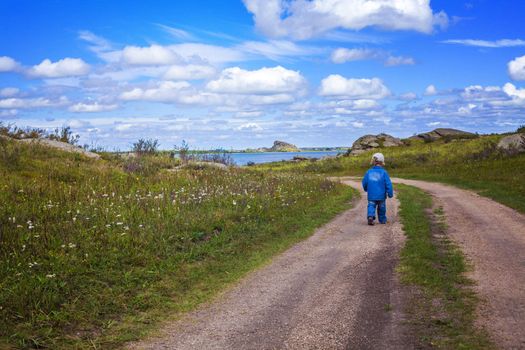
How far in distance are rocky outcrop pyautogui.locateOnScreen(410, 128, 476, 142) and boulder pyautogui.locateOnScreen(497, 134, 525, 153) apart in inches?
813

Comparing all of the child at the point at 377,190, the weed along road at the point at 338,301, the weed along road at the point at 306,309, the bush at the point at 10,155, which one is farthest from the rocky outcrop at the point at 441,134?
the weed along road at the point at 306,309

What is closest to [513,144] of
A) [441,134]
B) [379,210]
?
[441,134]

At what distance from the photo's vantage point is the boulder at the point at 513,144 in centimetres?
3787

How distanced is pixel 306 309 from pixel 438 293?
2210mm

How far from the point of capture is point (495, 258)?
9484 millimetres

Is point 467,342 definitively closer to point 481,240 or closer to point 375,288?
point 375,288

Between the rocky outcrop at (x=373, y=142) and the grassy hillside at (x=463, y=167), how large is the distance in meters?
6.03

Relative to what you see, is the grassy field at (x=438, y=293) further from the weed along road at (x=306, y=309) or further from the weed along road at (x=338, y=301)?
the weed along road at (x=306, y=309)

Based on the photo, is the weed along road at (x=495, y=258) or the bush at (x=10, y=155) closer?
the weed along road at (x=495, y=258)

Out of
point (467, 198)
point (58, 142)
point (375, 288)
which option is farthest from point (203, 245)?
point (58, 142)

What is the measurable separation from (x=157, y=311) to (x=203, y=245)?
11.9 feet

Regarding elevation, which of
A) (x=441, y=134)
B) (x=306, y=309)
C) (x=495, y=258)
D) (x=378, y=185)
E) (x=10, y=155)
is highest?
(x=441, y=134)

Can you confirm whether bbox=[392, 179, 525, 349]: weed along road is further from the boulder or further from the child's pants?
the boulder

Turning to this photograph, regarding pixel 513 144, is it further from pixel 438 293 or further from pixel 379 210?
pixel 438 293
